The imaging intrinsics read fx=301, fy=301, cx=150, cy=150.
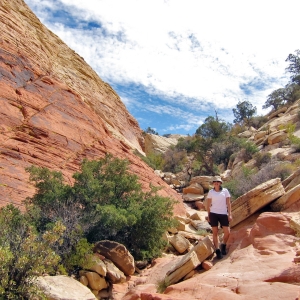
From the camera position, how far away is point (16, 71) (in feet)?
49.6

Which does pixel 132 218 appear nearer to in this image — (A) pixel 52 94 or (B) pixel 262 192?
(B) pixel 262 192

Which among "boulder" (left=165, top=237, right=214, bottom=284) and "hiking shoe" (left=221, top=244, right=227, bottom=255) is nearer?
"boulder" (left=165, top=237, right=214, bottom=284)

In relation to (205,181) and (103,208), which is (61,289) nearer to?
(103,208)

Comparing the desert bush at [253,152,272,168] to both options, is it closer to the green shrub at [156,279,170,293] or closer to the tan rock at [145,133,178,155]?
the green shrub at [156,279,170,293]

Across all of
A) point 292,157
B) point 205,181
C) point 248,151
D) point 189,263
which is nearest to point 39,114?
point 189,263

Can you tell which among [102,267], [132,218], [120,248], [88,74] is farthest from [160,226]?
[88,74]

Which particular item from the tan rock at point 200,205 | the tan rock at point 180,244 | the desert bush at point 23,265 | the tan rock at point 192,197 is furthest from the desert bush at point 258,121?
the desert bush at point 23,265

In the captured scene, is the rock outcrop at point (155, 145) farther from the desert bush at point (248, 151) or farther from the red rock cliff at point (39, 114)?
the red rock cliff at point (39, 114)

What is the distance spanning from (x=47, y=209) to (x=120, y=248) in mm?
2345

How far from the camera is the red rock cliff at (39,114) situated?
467 inches

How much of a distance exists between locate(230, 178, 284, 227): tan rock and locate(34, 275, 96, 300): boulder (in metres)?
4.75

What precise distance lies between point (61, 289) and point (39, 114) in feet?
35.6

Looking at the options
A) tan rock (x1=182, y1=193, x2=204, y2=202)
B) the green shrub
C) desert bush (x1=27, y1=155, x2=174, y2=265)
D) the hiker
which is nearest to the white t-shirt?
the hiker

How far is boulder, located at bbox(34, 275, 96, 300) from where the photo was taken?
4.95 m
